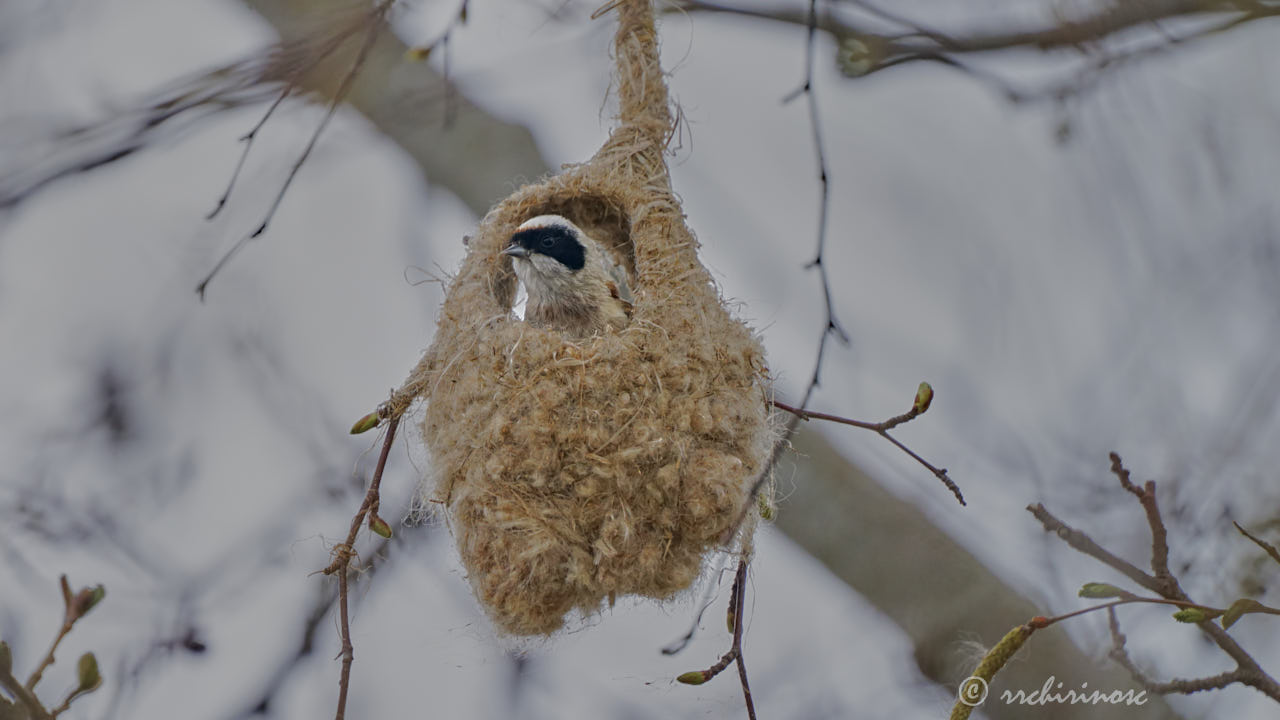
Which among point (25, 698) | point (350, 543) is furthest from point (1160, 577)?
point (25, 698)

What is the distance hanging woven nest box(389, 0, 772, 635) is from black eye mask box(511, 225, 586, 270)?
333mm

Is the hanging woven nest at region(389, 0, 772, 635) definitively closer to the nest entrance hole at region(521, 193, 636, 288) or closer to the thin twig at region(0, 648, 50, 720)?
the nest entrance hole at region(521, 193, 636, 288)

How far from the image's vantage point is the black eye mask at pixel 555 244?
114 inches

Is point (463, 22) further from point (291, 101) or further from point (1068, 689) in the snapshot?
point (1068, 689)

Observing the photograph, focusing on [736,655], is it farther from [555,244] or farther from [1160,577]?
[555,244]

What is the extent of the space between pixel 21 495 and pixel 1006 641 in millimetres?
3119

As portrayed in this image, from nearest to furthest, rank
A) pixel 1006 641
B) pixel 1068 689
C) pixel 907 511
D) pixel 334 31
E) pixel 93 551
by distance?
pixel 1006 641 < pixel 334 31 < pixel 1068 689 < pixel 907 511 < pixel 93 551

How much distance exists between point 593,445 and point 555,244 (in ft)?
2.79

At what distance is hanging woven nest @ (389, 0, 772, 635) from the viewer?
88.8 inches

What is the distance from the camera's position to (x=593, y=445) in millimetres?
2270

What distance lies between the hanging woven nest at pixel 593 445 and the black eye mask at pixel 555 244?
1.09ft

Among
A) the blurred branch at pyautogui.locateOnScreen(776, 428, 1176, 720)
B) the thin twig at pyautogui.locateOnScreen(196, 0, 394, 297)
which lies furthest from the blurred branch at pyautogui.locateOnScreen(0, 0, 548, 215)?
the blurred branch at pyautogui.locateOnScreen(776, 428, 1176, 720)

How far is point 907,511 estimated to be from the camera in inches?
123

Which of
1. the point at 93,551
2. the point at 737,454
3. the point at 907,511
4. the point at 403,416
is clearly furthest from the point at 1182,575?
the point at 93,551
